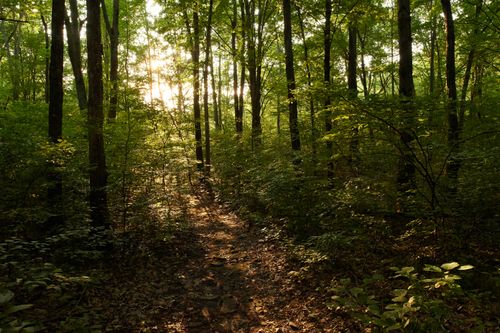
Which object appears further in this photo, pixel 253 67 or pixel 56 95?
pixel 253 67

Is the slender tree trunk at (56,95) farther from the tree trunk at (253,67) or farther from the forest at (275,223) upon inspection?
the tree trunk at (253,67)

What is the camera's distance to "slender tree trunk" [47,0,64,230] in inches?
299

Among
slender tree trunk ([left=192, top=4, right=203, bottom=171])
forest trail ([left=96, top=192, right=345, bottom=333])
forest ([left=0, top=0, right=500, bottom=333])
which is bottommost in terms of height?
forest trail ([left=96, top=192, right=345, bottom=333])

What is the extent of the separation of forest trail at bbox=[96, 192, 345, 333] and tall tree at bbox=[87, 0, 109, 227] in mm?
1651

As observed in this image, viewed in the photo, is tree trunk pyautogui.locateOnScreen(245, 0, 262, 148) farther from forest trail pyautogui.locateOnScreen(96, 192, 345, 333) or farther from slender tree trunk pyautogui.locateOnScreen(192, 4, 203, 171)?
forest trail pyautogui.locateOnScreen(96, 192, 345, 333)

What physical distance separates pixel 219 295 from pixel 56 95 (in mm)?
5893

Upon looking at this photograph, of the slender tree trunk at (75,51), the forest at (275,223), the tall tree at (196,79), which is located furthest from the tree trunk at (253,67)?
the slender tree trunk at (75,51)

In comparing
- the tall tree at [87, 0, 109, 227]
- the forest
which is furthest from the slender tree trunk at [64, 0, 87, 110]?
the tall tree at [87, 0, 109, 227]

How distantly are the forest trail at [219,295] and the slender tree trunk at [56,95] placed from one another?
233cm

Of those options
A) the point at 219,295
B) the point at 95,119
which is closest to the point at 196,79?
the point at 95,119

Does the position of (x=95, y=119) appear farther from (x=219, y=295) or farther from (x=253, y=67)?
(x=253, y=67)

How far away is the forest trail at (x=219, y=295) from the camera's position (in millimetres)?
5129

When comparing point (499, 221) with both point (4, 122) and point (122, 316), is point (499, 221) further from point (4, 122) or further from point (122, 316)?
point (4, 122)

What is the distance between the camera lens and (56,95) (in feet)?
26.1
